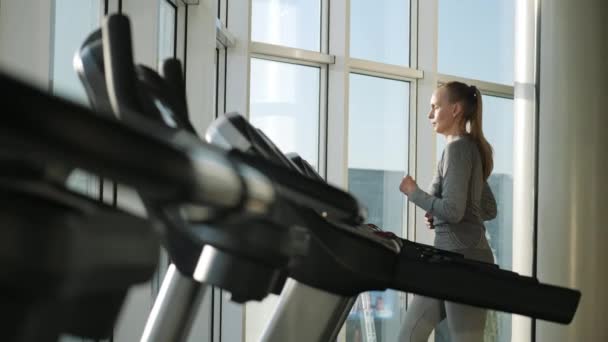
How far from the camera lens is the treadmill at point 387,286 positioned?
37.0 inches

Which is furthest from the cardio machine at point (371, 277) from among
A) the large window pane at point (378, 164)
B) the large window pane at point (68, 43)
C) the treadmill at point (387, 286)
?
the large window pane at point (378, 164)

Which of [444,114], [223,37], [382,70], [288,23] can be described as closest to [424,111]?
[382,70]

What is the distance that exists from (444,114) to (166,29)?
4.64ft

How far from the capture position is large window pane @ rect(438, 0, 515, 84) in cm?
653

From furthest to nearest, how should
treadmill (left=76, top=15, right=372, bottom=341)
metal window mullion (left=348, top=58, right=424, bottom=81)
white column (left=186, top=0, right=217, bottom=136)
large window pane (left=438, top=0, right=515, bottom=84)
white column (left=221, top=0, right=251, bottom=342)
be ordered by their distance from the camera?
large window pane (left=438, top=0, right=515, bottom=84)
metal window mullion (left=348, top=58, right=424, bottom=81)
white column (left=221, top=0, right=251, bottom=342)
white column (left=186, top=0, right=217, bottom=136)
treadmill (left=76, top=15, right=372, bottom=341)

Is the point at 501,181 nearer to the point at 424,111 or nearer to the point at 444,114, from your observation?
the point at 424,111

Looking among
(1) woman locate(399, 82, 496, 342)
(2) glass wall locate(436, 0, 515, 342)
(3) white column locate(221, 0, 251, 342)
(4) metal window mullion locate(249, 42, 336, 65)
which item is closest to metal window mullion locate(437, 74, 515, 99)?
(2) glass wall locate(436, 0, 515, 342)

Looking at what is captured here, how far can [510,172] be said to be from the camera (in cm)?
706

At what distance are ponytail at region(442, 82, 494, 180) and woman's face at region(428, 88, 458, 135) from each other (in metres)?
0.03

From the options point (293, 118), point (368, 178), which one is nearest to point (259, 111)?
point (293, 118)

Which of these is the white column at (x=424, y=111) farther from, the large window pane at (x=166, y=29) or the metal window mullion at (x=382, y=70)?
the large window pane at (x=166, y=29)

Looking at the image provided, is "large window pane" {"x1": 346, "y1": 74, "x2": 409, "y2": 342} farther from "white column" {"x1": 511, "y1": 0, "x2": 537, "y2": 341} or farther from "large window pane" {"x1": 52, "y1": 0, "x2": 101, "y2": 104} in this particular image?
"large window pane" {"x1": 52, "y1": 0, "x2": 101, "y2": 104}

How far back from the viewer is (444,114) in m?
3.24

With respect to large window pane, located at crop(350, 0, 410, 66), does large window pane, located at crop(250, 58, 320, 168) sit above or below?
below
